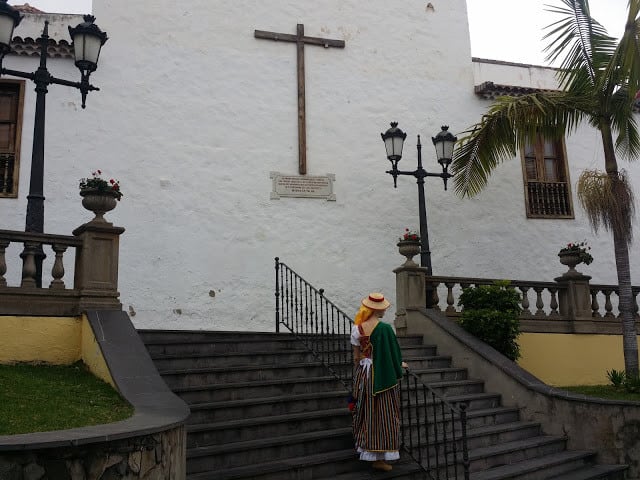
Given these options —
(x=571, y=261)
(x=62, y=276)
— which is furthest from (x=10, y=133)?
(x=571, y=261)

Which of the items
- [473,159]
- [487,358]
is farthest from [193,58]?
[487,358]

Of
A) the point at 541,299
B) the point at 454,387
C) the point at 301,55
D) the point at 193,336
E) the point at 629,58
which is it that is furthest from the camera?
the point at 301,55

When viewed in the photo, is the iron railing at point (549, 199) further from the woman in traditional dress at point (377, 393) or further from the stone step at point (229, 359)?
the woman in traditional dress at point (377, 393)

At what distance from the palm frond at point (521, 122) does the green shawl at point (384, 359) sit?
18.4ft

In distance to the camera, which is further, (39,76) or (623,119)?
(623,119)

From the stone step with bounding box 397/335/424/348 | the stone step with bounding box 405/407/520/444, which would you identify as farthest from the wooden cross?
the stone step with bounding box 405/407/520/444

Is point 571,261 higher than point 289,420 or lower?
higher

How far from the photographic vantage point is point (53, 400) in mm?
5090

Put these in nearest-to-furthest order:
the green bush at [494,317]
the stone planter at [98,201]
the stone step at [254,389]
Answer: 1. the stone step at [254,389]
2. the stone planter at [98,201]
3. the green bush at [494,317]

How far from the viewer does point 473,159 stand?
427 inches

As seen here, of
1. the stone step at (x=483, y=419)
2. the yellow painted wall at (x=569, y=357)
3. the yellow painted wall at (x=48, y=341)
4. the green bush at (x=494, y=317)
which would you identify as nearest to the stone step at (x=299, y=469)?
the stone step at (x=483, y=419)

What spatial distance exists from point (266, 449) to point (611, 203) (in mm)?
6649

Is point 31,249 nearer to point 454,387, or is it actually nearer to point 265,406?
point 265,406

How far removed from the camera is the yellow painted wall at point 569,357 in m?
10.0
